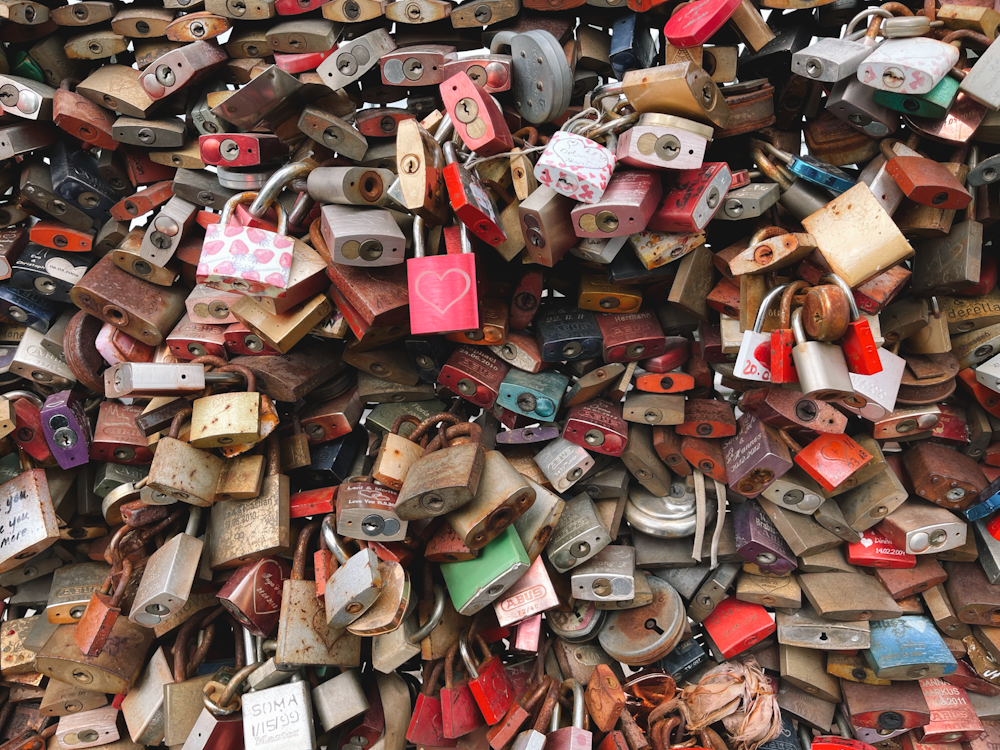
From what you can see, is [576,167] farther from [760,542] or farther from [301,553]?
[301,553]

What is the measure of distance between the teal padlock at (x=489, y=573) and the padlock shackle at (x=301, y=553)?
0.48m

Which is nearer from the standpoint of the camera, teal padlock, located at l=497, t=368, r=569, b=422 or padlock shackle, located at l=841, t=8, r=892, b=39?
padlock shackle, located at l=841, t=8, r=892, b=39

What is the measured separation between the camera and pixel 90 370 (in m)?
2.58

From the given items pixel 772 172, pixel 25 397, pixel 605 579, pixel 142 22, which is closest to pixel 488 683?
pixel 605 579

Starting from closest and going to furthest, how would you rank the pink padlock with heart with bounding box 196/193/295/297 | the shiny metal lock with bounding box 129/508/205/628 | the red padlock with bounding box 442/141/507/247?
the red padlock with bounding box 442/141/507/247, the pink padlock with heart with bounding box 196/193/295/297, the shiny metal lock with bounding box 129/508/205/628

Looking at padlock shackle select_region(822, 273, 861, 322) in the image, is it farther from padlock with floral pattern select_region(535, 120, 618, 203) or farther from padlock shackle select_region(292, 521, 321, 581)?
padlock shackle select_region(292, 521, 321, 581)

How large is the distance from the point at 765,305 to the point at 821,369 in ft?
0.90

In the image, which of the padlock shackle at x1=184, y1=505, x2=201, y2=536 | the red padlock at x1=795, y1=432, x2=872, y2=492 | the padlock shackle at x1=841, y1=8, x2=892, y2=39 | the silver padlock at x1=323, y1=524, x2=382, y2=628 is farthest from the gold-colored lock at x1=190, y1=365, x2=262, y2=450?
the padlock shackle at x1=841, y1=8, x2=892, y2=39

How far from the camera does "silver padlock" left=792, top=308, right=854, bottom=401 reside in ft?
5.87

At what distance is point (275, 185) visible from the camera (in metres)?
2.24

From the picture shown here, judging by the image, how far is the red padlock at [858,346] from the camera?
1787 millimetres

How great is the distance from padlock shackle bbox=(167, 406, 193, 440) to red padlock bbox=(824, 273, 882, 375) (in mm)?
1760

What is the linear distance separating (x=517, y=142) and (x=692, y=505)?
1.33 m

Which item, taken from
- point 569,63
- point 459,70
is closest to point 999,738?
point 569,63
